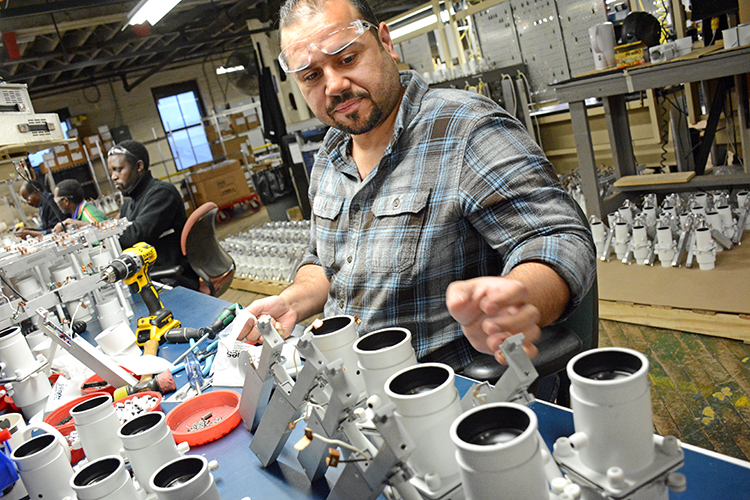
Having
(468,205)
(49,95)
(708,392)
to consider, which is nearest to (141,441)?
(468,205)

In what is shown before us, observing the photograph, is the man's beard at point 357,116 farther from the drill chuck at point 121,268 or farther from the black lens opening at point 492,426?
the drill chuck at point 121,268

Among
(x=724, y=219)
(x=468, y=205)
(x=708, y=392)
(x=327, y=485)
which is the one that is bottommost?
(x=708, y=392)

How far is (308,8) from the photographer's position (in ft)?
4.94

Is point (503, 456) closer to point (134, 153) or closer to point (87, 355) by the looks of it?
point (87, 355)

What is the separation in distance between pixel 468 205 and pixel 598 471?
783 millimetres

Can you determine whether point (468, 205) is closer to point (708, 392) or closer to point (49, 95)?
point (708, 392)

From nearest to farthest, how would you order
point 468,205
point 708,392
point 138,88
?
point 468,205, point 708,392, point 138,88

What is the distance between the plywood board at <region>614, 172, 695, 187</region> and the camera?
366 centimetres

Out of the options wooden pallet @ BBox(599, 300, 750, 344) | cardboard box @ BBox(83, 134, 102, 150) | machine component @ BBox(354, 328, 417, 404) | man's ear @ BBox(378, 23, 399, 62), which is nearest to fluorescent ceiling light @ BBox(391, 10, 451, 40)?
wooden pallet @ BBox(599, 300, 750, 344)

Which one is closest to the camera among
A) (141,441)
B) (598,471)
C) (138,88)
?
(598,471)

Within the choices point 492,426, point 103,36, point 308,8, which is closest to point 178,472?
point 492,426

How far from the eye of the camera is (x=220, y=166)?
36.9 ft

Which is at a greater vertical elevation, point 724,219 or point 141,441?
point 141,441

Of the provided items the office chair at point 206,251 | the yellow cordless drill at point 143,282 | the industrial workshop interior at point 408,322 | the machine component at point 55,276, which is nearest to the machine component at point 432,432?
the industrial workshop interior at point 408,322
